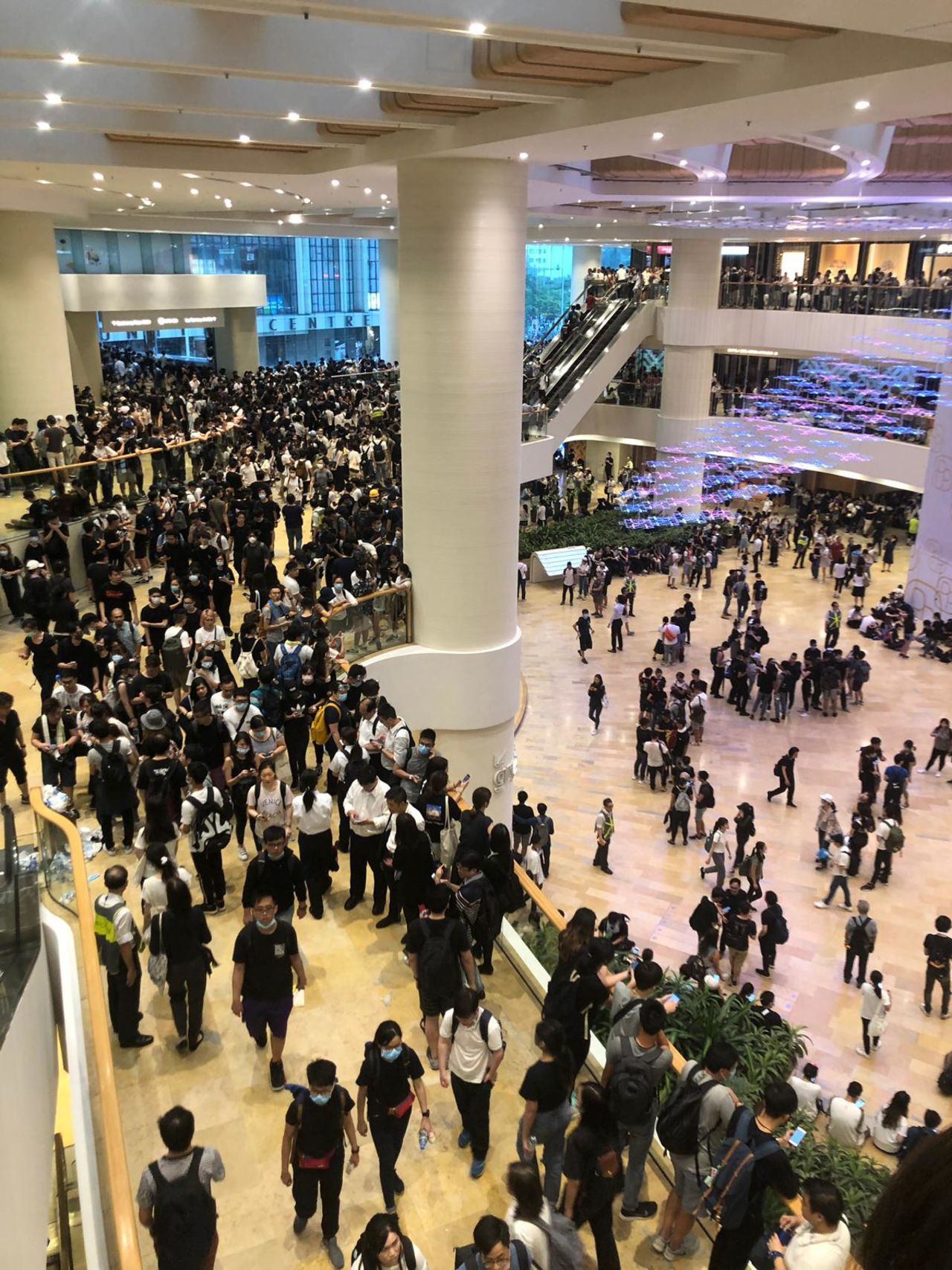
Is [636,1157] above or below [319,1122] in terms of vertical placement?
below

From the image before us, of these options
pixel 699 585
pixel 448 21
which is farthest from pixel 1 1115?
pixel 699 585

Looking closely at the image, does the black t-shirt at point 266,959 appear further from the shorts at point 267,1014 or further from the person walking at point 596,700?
the person walking at point 596,700

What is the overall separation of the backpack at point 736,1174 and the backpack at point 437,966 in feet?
4.84

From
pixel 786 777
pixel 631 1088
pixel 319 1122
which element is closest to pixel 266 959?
pixel 319 1122

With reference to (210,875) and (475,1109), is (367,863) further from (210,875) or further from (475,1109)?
(475,1109)

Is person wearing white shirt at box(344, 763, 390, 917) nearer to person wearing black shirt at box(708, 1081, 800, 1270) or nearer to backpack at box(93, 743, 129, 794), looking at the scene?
backpack at box(93, 743, 129, 794)

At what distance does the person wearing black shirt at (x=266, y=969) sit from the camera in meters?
4.83

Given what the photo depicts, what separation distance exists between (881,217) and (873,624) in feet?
27.1

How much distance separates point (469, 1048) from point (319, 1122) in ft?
2.52

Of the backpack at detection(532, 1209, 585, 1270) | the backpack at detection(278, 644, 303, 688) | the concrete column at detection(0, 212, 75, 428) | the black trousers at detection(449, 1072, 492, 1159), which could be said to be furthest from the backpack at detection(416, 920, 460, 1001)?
the concrete column at detection(0, 212, 75, 428)

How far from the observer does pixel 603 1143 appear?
4082 mm

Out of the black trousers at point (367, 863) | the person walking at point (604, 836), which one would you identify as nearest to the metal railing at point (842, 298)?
the person walking at point (604, 836)

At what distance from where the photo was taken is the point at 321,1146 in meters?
4.17

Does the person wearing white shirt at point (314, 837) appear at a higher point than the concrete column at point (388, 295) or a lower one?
lower
